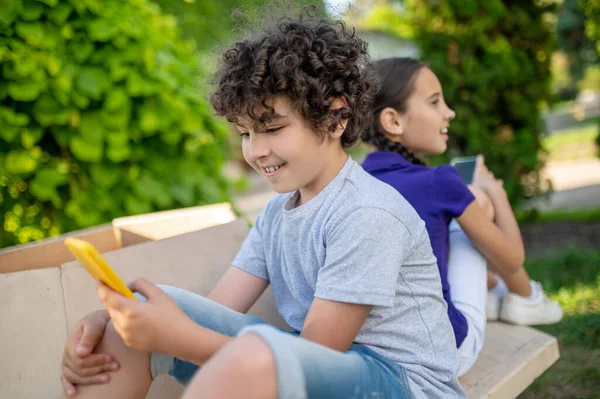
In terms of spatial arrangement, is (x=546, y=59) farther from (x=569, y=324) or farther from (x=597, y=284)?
(x=569, y=324)

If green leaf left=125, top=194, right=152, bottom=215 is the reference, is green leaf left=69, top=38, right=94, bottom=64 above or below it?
above

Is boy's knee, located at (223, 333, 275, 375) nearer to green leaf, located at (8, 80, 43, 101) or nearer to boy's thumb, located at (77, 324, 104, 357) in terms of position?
boy's thumb, located at (77, 324, 104, 357)

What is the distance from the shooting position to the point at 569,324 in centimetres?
300

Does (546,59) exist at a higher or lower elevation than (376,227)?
higher

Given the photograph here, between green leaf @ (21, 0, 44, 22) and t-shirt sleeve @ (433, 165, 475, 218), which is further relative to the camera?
green leaf @ (21, 0, 44, 22)

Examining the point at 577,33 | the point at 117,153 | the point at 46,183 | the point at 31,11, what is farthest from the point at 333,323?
the point at 577,33

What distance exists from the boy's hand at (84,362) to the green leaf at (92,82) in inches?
59.5

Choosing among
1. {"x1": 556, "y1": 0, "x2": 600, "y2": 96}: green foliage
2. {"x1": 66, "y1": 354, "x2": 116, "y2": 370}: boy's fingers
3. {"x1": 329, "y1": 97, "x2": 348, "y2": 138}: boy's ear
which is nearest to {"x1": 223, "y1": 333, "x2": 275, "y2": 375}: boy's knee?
{"x1": 66, "y1": 354, "x2": 116, "y2": 370}: boy's fingers

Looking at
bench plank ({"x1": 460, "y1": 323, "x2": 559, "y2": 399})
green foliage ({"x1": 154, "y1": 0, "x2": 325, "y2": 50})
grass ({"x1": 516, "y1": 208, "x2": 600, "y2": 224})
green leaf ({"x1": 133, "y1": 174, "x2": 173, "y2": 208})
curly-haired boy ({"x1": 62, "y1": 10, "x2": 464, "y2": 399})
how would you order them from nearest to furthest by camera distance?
curly-haired boy ({"x1": 62, "y1": 10, "x2": 464, "y2": 399}) → bench plank ({"x1": 460, "y1": 323, "x2": 559, "y2": 399}) → green leaf ({"x1": 133, "y1": 174, "x2": 173, "y2": 208}) → grass ({"x1": 516, "y1": 208, "x2": 600, "y2": 224}) → green foliage ({"x1": 154, "y1": 0, "x2": 325, "y2": 50})

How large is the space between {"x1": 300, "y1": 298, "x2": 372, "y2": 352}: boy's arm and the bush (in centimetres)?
330

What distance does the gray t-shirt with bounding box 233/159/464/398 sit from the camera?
142 centimetres

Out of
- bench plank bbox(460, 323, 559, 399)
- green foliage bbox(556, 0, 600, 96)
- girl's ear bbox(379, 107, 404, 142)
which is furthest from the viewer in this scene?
green foliage bbox(556, 0, 600, 96)

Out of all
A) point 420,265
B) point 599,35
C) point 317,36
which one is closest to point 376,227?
point 420,265

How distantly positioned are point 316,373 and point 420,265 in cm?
55
